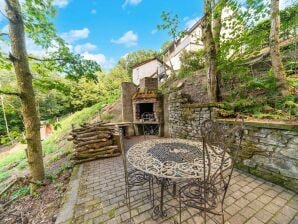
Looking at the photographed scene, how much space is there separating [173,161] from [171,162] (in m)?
0.04

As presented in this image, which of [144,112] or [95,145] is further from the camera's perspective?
[144,112]

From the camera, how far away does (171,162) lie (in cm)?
174

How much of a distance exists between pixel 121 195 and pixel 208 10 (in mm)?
4862

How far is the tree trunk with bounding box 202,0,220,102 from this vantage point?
153 inches

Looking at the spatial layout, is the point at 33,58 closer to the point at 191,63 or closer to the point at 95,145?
the point at 95,145

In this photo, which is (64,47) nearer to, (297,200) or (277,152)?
(277,152)

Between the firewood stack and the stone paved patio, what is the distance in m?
1.33

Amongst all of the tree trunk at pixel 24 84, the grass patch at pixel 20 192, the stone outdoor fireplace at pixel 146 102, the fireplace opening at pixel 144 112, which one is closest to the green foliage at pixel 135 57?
the stone outdoor fireplace at pixel 146 102

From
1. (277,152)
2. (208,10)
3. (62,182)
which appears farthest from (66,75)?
(277,152)

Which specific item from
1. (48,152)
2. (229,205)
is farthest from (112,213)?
(48,152)

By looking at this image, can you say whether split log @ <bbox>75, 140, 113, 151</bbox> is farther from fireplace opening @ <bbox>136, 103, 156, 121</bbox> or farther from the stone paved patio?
fireplace opening @ <bbox>136, 103, 156, 121</bbox>

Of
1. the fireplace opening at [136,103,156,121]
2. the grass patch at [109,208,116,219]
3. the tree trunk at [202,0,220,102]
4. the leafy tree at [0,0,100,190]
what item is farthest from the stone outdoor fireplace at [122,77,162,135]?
the grass patch at [109,208,116,219]

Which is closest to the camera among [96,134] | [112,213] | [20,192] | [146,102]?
[112,213]

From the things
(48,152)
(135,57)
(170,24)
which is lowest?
(48,152)
